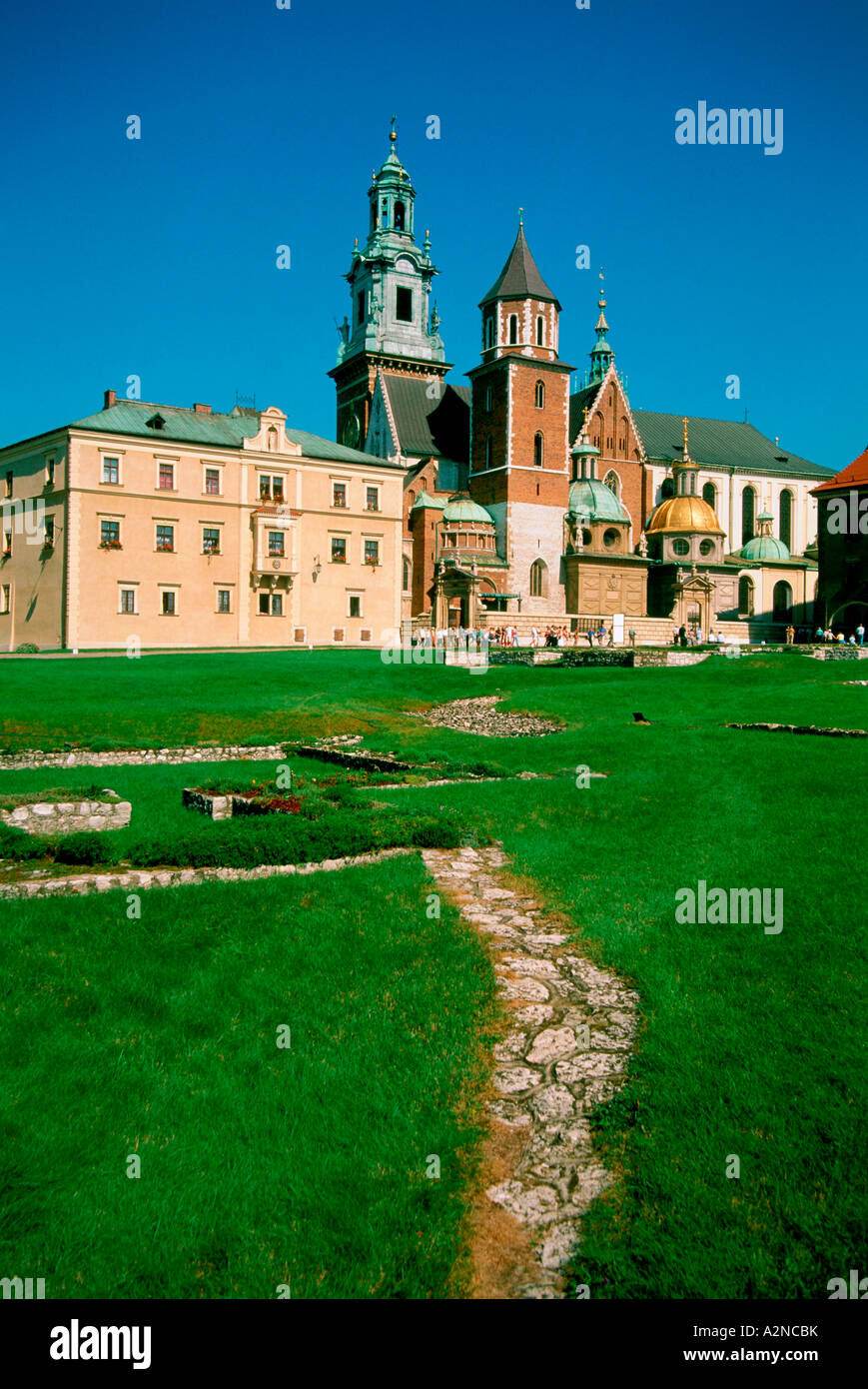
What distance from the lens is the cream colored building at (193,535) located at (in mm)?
50406

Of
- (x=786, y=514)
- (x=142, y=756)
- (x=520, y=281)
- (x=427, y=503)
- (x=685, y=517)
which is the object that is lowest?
(x=142, y=756)

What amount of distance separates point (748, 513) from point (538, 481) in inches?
1152

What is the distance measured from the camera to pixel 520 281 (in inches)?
2874

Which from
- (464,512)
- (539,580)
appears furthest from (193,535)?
(539,580)

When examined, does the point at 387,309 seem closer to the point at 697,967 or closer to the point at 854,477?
the point at 854,477

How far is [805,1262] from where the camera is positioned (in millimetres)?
4133

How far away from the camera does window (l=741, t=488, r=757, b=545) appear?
90250mm

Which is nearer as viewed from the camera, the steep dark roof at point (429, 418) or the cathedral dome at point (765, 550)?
the steep dark roof at point (429, 418)

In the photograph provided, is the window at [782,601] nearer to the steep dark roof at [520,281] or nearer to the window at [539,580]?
Result: the window at [539,580]

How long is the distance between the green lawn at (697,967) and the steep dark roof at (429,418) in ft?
193

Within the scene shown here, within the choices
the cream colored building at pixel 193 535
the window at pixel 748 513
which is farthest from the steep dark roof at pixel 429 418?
the window at pixel 748 513

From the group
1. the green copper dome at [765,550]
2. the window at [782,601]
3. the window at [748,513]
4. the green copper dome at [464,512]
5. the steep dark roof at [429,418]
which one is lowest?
the window at [782,601]
